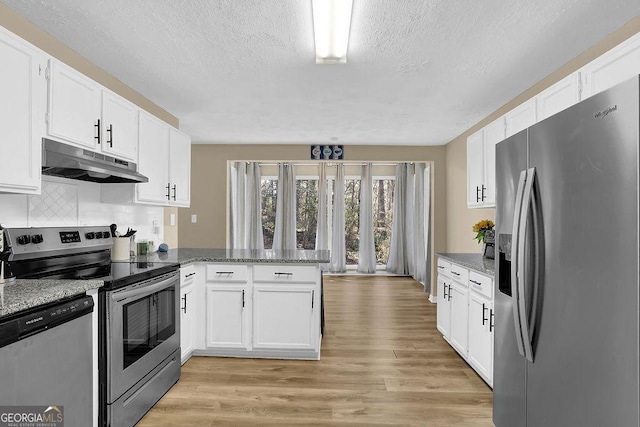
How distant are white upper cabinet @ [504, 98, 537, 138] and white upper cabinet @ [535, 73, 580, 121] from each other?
56 millimetres

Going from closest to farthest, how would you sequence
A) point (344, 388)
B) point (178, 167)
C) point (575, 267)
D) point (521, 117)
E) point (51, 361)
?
point (575, 267) < point (51, 361) < point (344, 388) < point (521, 117) < point (178, 167)

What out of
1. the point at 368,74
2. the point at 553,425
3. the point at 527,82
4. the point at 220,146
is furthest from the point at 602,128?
the point at 220,146

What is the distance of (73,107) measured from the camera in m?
2.21

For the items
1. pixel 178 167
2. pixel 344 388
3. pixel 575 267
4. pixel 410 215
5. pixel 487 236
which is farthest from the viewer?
pixel 410 215

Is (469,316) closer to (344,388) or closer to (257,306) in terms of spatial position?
(344,388)

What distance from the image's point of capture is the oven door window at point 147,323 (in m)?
2.11

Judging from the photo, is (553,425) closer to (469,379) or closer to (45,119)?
(469,379)

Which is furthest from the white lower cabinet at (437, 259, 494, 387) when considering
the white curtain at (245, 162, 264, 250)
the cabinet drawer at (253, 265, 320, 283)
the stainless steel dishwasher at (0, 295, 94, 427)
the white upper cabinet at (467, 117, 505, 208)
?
the white curtain at (245, 162, 264, 250)

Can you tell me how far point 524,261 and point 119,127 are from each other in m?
2.73

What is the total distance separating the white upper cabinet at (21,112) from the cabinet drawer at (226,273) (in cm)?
153

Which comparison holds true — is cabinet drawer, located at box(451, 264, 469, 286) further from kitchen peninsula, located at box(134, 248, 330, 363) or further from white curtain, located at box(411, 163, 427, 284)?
white curtain, located at box(411, 163, 427, 284)

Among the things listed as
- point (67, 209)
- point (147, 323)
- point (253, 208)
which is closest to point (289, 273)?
point (147, 323)

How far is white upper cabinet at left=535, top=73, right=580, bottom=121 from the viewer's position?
2169 mm

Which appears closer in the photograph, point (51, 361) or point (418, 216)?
point (51, 361)
